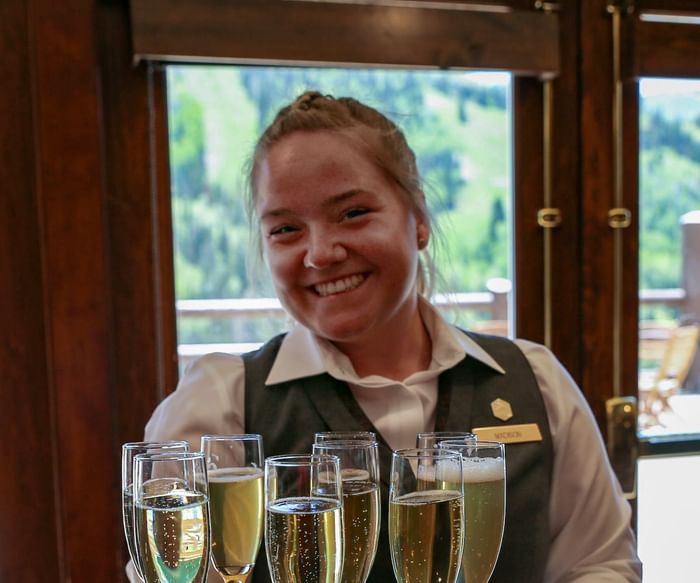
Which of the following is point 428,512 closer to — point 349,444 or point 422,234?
point 349,444

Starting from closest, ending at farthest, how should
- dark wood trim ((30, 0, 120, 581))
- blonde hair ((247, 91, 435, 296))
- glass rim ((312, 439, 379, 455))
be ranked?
glass rim ((312, 439, 379, 455)) → blonde hair ((247, 91, 435, 296)) → dark wood trim ((30, 0, 120, 581))

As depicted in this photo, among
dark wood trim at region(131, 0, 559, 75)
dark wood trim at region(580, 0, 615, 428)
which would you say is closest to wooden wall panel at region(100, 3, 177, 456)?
dark wood trim at region(131, 0, 559, 75)

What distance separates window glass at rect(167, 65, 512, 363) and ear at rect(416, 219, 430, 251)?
27.8 inches

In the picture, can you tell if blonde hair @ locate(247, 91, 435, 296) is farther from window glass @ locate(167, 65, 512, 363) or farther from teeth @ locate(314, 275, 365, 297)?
window glass @ locate(167, 65, 512, 363)

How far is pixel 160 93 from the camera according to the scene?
246cm

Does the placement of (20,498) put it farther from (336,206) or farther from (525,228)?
(525,228)

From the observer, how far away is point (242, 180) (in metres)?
2.42

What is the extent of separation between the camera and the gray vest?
147 centimetres

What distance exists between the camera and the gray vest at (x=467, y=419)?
1470mm

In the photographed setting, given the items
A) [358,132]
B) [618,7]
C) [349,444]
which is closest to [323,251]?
[358,132]

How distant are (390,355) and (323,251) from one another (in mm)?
294

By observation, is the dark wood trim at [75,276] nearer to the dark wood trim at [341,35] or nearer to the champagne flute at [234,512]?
the dark wood trim at [341,35]

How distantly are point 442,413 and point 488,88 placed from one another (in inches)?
57.3

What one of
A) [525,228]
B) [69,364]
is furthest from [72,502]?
[525,228]
